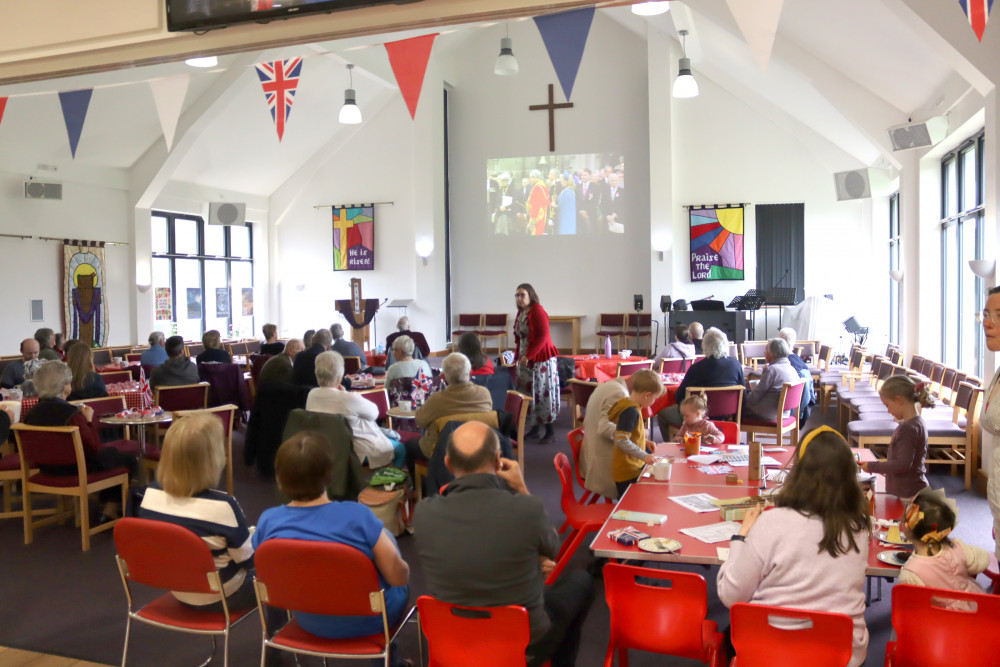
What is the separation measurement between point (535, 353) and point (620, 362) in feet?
4.05

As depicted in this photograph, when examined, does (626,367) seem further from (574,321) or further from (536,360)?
(574,321)

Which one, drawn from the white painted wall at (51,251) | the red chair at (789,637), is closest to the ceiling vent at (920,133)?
the red chair at (789,637)

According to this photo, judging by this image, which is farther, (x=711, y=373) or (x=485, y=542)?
(x=711, y=373)

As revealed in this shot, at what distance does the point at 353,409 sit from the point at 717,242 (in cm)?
1013

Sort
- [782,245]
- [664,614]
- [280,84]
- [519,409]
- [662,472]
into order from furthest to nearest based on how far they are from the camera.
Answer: [782,245] → [280,84] → [519,409] → [662,472] → [664,614]

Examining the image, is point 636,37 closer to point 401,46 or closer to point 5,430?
point 401,46

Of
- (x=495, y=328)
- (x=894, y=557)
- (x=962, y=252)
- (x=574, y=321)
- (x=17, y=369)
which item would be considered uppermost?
(x=962, y=252)

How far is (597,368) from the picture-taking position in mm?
8102

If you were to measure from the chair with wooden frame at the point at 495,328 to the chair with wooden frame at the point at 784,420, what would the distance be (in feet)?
27.0

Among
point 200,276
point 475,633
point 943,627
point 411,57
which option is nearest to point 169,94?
point 411,57

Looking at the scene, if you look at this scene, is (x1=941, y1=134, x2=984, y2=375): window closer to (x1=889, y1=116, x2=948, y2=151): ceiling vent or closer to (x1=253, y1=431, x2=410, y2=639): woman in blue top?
(x1=889, y1=116, x2=948, y2=151): ceiling vent

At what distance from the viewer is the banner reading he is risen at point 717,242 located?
13.4 m

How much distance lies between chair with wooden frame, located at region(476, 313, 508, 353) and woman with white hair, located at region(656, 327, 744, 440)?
8.13 metres

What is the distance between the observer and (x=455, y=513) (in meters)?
2.31
